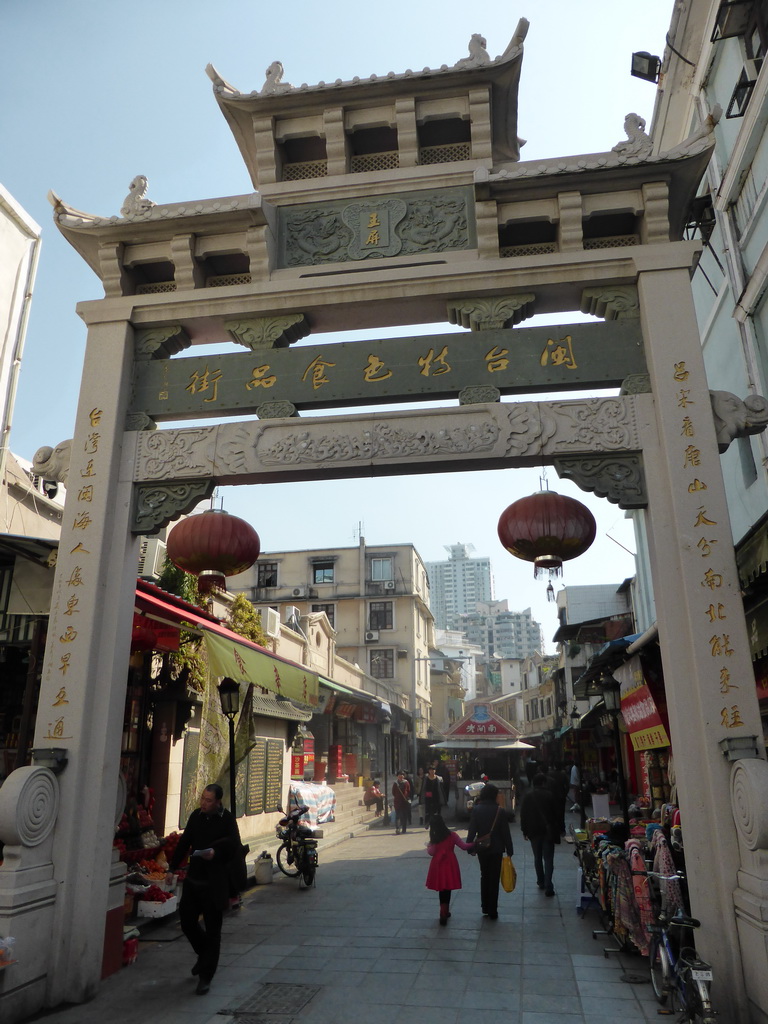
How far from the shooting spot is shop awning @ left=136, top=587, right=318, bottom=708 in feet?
26.1

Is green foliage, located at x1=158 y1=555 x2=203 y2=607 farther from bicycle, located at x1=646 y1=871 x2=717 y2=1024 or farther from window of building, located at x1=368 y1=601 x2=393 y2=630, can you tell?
window of building, located at x1=368 y1=601 x2=393 y2=630

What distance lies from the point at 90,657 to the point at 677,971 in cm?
516

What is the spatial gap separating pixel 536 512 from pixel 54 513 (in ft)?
36.7

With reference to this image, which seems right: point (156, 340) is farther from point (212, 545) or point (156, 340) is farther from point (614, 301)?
point (614, 301)

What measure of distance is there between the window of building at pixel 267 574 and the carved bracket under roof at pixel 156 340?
32.5 metres

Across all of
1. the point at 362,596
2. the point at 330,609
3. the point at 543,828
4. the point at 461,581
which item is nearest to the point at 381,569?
the point at 362,596

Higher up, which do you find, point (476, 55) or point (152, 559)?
point (476, 55)

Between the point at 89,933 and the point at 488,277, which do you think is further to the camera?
the point at 488,277

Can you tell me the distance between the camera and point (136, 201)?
7.50 meters

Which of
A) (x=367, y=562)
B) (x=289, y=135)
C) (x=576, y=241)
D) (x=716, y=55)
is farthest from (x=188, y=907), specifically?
(x=367, y=562)

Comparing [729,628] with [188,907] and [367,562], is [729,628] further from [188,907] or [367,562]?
[367,562]

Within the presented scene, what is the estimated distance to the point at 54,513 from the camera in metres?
14.3

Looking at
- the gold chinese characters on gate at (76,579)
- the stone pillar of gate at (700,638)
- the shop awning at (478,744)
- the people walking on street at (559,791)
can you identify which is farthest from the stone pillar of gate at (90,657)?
the shop awning at (478,744)

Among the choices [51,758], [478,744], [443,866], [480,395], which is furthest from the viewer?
[478,744]
